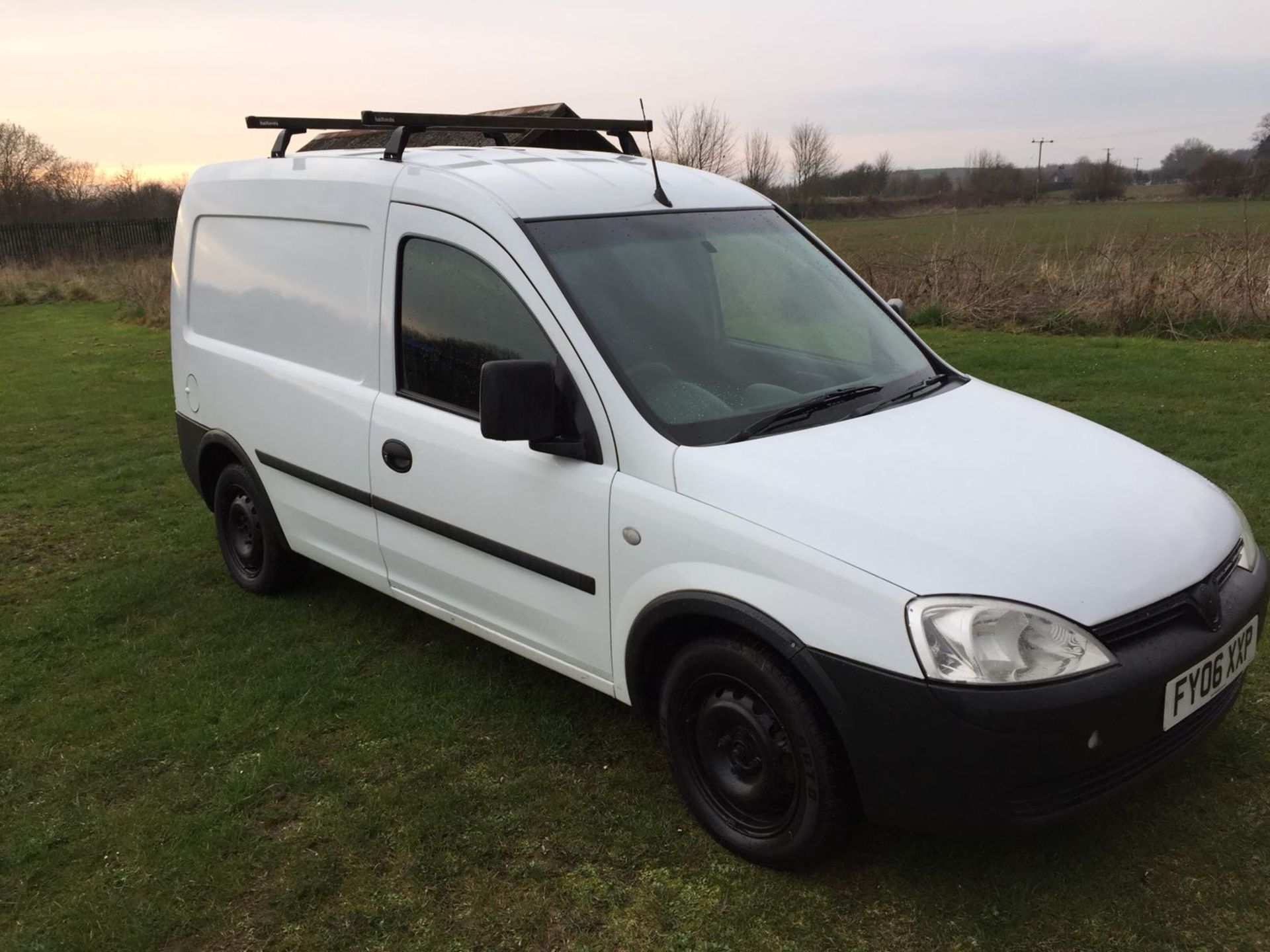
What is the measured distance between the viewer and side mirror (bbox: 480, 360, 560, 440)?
2.95m

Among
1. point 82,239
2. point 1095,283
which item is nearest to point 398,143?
point 1095,283

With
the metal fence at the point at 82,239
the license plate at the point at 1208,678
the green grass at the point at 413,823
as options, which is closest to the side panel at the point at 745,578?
the green grass at the point at 413,823

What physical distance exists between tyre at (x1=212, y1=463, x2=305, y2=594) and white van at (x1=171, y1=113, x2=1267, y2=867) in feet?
1.05

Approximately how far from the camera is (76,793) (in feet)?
11.6

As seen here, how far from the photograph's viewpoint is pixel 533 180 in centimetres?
355

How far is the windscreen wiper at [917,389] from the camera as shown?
10.8 feet

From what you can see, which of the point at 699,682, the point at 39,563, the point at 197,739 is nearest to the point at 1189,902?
the point at 699,682

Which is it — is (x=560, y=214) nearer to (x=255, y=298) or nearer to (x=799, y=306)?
(x=799, y=306)

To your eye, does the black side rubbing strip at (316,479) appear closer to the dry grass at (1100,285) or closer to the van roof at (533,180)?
the van roof at (533,180)

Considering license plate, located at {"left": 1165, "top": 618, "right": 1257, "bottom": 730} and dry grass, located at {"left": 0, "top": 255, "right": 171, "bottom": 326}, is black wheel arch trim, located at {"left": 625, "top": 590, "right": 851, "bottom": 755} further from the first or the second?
dry grass, located at {"left": 0, "top": 255, "right": 171, "bottom": 326}

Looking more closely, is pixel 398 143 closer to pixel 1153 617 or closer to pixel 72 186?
pixel 1153 617

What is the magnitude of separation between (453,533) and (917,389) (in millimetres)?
1684

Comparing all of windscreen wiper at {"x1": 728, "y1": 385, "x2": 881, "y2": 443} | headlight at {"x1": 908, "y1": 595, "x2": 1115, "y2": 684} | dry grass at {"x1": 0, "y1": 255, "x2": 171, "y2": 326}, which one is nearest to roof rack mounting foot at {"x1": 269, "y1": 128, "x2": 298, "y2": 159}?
windscreen wiper at {"x1": 728, "y1": 385, "x2": 881, "y2": 443}

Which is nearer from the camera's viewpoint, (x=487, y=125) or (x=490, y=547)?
(x=490, y=547)
